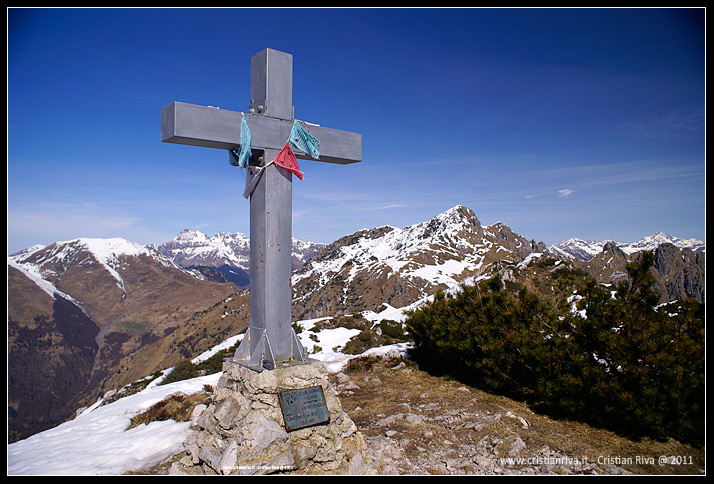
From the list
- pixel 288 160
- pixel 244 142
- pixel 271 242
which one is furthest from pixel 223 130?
pixel 271 242

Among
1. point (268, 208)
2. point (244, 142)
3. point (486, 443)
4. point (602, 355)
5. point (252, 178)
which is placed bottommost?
point (486, 443)

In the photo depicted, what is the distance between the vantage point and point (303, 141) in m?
5.90

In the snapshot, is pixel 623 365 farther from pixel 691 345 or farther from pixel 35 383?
pixel 35 383

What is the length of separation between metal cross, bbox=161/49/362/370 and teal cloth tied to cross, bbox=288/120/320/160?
0.25ft

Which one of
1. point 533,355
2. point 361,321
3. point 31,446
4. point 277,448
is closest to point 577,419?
point 533,355

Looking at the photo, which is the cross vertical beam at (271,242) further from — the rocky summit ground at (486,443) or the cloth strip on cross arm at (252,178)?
the rocky summit ground at (486,443)

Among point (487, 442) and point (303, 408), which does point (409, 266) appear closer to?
point (487, 442)

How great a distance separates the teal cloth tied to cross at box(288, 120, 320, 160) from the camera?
5.76 m

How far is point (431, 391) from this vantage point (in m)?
9.05

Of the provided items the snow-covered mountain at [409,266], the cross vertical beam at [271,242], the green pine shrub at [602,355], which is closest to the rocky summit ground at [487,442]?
the green pine shrub at [602,355]

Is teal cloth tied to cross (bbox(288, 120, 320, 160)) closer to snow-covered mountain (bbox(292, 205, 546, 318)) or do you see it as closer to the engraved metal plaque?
the engraved metal plaque

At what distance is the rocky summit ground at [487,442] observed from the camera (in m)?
5.57

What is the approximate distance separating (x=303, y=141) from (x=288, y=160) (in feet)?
1.38

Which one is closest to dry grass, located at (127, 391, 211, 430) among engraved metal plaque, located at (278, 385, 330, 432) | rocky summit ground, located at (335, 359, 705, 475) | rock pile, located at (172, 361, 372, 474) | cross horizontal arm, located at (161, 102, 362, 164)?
rocky summit ground, located at (335, 359, 705, 475)
